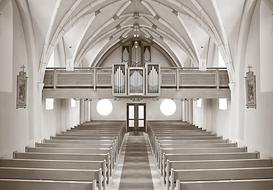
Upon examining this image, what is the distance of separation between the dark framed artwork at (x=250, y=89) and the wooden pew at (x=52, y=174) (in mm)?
7249

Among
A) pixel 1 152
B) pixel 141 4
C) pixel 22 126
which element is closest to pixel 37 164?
pixel 1 152

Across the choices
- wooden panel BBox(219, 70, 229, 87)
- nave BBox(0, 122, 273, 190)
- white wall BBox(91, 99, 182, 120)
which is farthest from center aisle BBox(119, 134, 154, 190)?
white wall BBox(91, 99, 182, 120)

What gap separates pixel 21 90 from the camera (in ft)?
45.3

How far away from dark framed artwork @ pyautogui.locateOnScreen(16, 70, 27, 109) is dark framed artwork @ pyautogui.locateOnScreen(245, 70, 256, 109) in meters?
8.68

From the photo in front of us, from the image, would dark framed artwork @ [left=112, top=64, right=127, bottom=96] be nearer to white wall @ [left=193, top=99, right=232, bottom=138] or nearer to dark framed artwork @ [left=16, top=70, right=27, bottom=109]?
dark framed artwork @ [left=16, top=70, right=27, bottom=109]

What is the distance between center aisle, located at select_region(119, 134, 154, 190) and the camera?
1194 cm

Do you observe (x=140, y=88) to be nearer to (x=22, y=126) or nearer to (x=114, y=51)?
(x=22, y=126)

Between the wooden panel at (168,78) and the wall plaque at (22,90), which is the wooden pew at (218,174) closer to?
the wall plaque at (22,90)

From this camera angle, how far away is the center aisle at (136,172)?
11.9 metres

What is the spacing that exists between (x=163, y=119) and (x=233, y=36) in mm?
18177

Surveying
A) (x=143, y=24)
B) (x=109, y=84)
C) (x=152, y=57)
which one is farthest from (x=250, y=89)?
Result: (x=152, y=57)

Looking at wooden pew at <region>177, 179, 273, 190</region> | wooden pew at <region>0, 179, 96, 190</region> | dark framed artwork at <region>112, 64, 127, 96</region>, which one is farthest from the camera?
dark framed artwork at <region>112, 64, 127, 96</region>

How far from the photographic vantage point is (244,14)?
46.5 ft

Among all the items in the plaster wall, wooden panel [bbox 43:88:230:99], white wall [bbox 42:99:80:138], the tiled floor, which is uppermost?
the plaster wall
